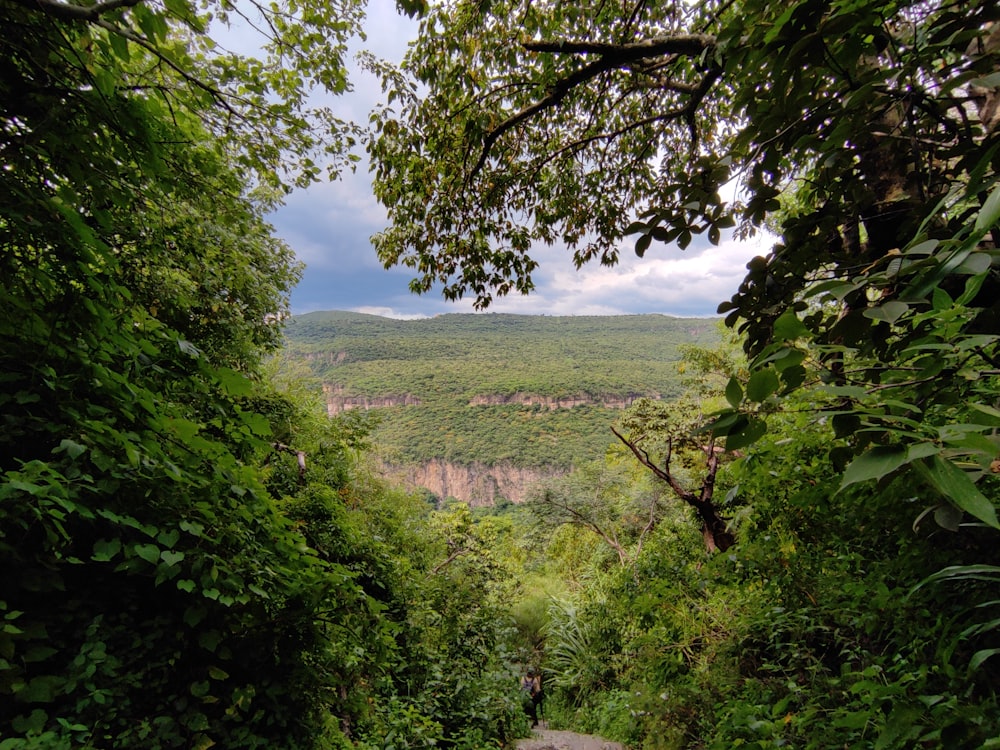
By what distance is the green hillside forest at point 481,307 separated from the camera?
1.02 meters

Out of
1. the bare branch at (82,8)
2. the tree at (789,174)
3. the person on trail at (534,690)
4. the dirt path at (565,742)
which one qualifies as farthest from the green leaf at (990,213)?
the person on trail at (534,690)

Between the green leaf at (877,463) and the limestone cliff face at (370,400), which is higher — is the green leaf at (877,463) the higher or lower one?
the higher one

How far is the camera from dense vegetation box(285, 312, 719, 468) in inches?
1703

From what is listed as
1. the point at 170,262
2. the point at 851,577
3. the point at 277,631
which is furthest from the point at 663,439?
the point at 170,262

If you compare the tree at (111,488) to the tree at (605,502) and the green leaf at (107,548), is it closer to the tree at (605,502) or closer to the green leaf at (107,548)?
the green leaf at (107,548)

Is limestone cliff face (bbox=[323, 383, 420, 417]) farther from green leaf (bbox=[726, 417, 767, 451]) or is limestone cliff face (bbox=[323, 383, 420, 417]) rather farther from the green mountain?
green leaf (bbox=[726, 417, 767, 451])

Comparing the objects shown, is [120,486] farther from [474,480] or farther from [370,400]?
[370,400]

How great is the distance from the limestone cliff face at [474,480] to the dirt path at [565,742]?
31649 mm

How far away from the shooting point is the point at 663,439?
7.36 meters

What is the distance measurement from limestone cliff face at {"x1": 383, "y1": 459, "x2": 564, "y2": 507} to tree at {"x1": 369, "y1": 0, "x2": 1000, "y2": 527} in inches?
1466

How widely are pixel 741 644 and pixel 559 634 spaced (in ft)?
27.9

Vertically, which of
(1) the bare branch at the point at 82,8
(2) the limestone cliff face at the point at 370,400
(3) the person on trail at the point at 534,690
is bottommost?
(3) the person on trail at the point at 534,690

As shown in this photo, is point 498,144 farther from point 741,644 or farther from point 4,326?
point 741,644

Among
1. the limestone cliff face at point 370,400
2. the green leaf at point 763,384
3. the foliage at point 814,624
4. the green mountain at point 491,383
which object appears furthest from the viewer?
the limestone cliff face at point 370,400
